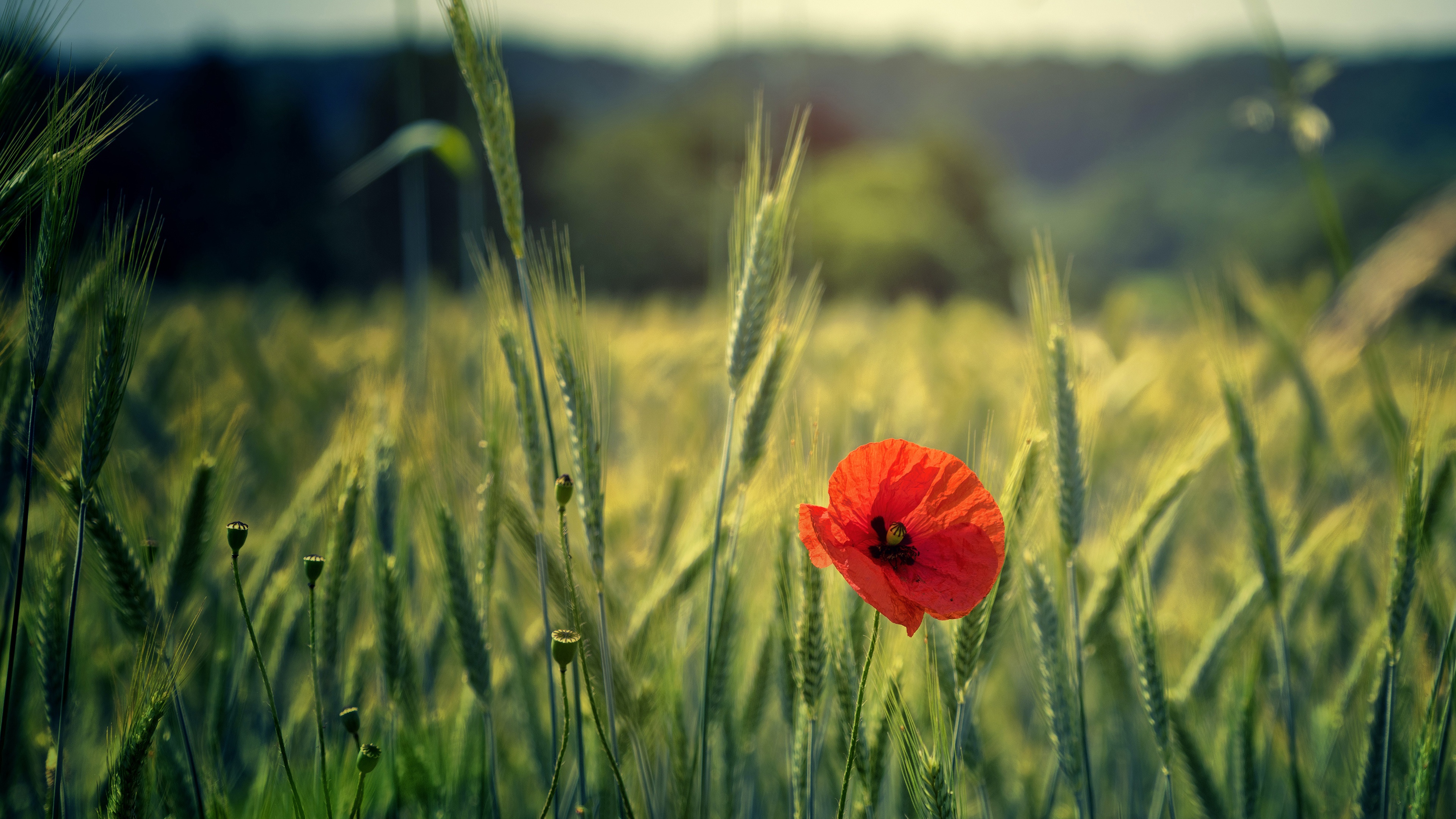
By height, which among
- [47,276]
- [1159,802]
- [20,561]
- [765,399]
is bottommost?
[1159,802]

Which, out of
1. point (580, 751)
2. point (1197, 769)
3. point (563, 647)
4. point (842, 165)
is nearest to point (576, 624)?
point (563, 647)

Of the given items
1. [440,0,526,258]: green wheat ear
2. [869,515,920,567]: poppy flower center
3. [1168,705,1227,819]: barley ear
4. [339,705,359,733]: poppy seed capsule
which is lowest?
[1168,705,1227,819]: barley ear

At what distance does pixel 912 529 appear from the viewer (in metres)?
0.64

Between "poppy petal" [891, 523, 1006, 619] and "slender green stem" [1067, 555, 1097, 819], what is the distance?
0.69 feet

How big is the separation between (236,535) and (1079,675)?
0.93m

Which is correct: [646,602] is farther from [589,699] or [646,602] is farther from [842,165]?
[842,165]

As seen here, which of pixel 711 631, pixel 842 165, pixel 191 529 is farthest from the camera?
pixel 842 165

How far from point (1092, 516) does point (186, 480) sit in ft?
7.62

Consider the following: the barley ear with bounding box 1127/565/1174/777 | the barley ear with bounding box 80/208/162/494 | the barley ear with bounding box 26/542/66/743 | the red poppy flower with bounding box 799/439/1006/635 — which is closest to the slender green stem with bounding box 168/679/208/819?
the barley ear with bounding box 26/542/66/743

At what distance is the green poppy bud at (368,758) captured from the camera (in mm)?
583

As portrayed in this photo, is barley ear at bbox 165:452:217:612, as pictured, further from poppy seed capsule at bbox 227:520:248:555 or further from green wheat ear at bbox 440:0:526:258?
green wheat ear at bbox 440:0:526:258

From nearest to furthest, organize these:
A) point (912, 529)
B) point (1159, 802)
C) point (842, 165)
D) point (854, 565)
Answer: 1. point (854, 565)
2. point (912, 529)
3. point (1159, 802)
4. point (842, 165)

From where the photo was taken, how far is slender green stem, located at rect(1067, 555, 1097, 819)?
30.0 inches

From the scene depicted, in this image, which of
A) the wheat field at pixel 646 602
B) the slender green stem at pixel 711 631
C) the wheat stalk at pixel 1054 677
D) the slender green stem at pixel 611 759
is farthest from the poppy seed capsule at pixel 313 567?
the wheat stalk at pixel 1054 677
